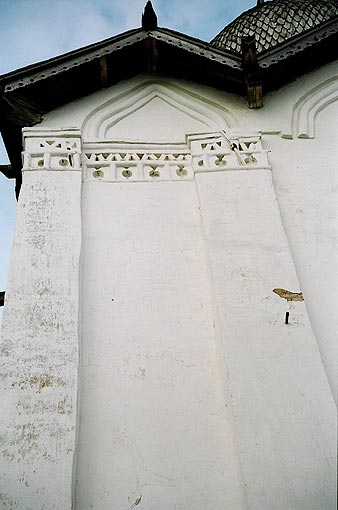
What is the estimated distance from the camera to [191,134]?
5.20 m

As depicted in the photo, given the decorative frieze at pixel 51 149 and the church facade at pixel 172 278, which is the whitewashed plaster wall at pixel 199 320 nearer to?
the church facade at pixel 172 278

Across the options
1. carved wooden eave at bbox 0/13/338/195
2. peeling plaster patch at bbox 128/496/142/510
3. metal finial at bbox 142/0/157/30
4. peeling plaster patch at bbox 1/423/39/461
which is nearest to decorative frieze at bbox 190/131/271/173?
carved wooden eave at bbox 0/13/338/195

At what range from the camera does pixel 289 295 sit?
4.04m

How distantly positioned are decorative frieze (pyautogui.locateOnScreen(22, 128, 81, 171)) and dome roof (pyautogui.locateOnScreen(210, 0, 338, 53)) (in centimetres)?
417

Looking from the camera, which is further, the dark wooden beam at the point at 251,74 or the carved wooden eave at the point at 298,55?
the carved wooden eave at the point at 298,55

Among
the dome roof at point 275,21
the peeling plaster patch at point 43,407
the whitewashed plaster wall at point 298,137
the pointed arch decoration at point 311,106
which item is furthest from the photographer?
the dome roof at point 275,21

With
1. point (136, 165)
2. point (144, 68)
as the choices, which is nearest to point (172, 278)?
point (136, 165)

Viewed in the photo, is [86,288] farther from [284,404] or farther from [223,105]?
[223,105]

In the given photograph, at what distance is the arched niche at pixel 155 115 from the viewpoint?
5461 mm

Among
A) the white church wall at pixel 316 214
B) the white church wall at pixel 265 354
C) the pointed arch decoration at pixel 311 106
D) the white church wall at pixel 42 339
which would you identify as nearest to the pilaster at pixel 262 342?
the white church wall at pixel 265 354

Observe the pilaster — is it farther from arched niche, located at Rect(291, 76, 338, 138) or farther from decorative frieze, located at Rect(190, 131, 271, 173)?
arched niche, located at Rect(291, 76, 338, 138)

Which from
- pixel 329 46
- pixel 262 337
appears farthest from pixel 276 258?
pixel 329 46

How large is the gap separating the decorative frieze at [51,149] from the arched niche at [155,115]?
0.73ft

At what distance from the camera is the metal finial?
18.5ft
